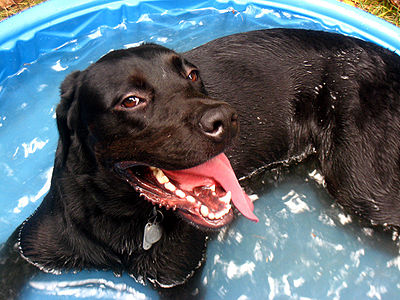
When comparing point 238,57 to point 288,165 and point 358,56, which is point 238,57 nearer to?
point 358,56

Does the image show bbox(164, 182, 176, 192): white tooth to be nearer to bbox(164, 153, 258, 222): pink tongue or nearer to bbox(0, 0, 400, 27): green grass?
bbox(164, 153, 258, 222): pink tongue

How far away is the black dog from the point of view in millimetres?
2016

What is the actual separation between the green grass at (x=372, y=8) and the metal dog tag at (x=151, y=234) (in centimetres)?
383

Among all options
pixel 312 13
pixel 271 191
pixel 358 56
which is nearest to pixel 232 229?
pixel 271 191

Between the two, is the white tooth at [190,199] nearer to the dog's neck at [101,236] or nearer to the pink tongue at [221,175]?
the pink tongue at [221,175]

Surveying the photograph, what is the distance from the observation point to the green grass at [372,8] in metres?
5.00

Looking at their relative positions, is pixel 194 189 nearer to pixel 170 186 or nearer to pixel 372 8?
pixel 170 186

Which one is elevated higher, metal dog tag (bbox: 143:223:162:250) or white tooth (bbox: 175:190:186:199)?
white tooth (bbox: 175:190:186:199)

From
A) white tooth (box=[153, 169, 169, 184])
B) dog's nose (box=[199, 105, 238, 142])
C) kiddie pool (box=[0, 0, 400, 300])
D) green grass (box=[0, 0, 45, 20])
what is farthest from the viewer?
green grass (box=[0, 0, 45, 20])

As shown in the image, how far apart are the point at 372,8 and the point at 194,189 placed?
4289 mm

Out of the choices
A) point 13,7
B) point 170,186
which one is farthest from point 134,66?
point 13,7

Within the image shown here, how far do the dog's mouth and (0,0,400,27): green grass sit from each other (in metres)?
3.88

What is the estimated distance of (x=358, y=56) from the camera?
3.00 meters

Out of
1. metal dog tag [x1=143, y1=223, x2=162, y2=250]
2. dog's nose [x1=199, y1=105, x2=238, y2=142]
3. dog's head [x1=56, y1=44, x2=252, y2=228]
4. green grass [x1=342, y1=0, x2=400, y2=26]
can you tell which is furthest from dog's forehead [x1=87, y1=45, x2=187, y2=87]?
green grass [x1=342, y1=0, x2=400, y2=26]
